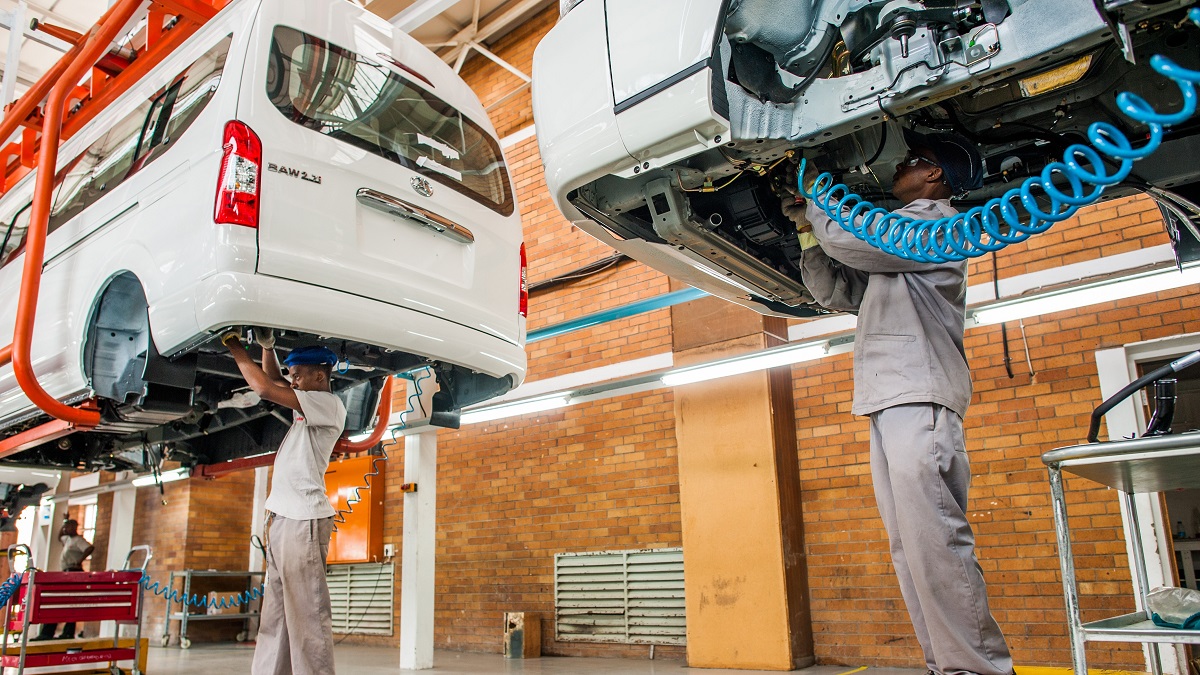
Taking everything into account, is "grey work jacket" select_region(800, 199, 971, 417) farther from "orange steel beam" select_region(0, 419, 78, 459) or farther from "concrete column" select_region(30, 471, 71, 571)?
"concrete column" select_region(30, 471, 71, 571)

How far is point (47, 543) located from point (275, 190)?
37.1ft

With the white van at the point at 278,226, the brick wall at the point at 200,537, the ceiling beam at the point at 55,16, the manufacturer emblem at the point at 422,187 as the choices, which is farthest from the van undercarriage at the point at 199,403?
the ceiling beam at the point at 55,16

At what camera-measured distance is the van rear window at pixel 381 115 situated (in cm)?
313

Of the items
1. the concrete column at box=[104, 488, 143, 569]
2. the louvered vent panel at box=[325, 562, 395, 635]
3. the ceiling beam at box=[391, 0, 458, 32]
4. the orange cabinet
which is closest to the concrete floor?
the louvered vent panel at box=[325, 562, 395, 635]

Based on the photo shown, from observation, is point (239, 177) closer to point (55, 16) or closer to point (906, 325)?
point (906, 325)

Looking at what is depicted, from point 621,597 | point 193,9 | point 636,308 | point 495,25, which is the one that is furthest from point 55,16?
point 621,597

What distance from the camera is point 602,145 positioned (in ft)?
7.30

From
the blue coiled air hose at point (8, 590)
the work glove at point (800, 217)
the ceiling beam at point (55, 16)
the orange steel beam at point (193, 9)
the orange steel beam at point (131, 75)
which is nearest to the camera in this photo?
the work glove at point (800, 217)

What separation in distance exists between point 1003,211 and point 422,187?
2.38 meters

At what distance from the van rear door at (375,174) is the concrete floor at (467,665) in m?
3.19

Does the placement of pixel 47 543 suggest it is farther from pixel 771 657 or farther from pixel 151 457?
pixel 771 657

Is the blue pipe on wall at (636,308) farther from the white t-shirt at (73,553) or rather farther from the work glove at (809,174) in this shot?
the white t-shirt at (73,553)

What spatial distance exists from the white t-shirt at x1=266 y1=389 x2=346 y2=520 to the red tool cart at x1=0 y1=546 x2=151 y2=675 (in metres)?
3.14

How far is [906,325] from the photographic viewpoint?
2.21m
